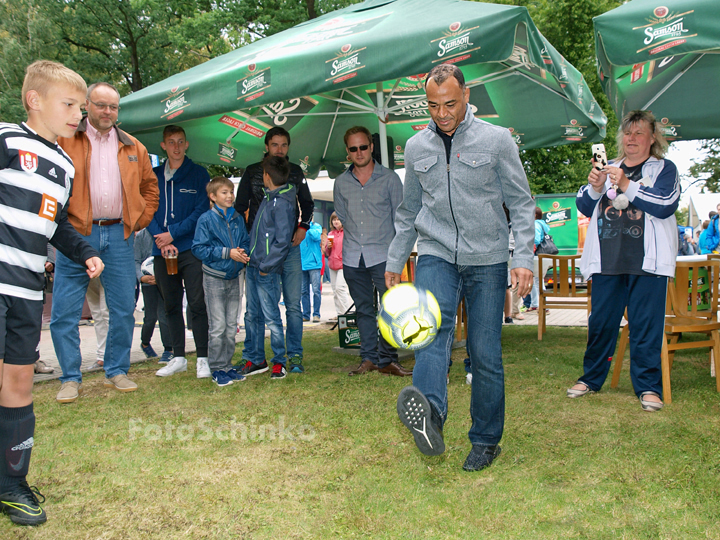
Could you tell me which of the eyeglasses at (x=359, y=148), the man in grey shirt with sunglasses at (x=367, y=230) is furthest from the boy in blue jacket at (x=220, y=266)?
the eyeglasses at (x=359, y=148)

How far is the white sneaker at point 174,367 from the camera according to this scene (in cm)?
575

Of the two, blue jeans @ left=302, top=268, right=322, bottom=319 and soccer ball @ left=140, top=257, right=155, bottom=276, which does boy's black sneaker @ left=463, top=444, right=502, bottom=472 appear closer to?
soccer ball @ left=140, top=257, right=155, bottom=276

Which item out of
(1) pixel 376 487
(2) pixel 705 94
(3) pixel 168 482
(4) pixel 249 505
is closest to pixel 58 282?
(3) pixel 168 482

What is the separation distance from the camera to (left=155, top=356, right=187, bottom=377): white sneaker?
5.75 m

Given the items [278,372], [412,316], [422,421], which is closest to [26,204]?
[412,316]

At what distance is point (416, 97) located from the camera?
7.51 m

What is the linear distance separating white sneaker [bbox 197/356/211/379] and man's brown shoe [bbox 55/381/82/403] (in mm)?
1105

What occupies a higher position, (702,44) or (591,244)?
(702,44)

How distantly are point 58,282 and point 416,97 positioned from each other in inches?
194

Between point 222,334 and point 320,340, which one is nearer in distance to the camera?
point 222,334

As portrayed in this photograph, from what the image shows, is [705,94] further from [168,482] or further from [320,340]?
[168,482]

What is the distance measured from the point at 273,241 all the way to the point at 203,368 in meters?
1.48

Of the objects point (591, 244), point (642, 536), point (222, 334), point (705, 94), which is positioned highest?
point (705, 94)

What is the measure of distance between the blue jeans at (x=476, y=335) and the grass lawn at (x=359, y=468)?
0.36 meters
